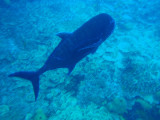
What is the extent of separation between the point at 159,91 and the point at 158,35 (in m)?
2.78

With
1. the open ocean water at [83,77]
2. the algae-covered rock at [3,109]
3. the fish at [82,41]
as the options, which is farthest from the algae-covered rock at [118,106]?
the algae-covered rock at [3,109]

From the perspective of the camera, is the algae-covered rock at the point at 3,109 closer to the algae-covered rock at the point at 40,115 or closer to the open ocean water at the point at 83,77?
the open ocean water at the point at 83,77

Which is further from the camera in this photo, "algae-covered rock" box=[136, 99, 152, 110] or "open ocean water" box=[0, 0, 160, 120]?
"algae-covered rock" box=[136, 99, 152, 110]

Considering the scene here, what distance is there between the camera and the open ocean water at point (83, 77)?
415 centimetres

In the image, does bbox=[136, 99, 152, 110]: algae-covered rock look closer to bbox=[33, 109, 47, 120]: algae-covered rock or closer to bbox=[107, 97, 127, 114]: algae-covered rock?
bbox=[107, 97, 127, 114]: algae-covered rock

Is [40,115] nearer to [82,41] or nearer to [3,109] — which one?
[3,109]

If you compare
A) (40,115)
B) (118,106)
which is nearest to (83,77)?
(118,106)

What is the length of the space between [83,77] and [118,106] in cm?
121

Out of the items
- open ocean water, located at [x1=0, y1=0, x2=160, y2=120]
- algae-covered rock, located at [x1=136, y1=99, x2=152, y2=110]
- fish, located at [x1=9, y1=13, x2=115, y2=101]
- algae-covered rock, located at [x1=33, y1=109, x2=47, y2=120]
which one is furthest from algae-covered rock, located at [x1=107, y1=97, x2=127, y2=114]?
fish, located at [x1=9, y1=13, x2=115, y2=101]

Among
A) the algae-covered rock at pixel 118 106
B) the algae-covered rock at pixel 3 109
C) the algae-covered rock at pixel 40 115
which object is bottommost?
the algae-covered rock at pixel 3 109

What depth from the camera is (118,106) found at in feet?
13.6

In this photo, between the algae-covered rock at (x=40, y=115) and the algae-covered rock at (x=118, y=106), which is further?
the algae-covered rock at (x=118, y=106)

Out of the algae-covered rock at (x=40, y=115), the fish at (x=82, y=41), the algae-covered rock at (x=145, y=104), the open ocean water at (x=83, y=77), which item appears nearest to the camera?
the fish at (x=82, y=41)

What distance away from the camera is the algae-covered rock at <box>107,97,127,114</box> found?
416 cm
